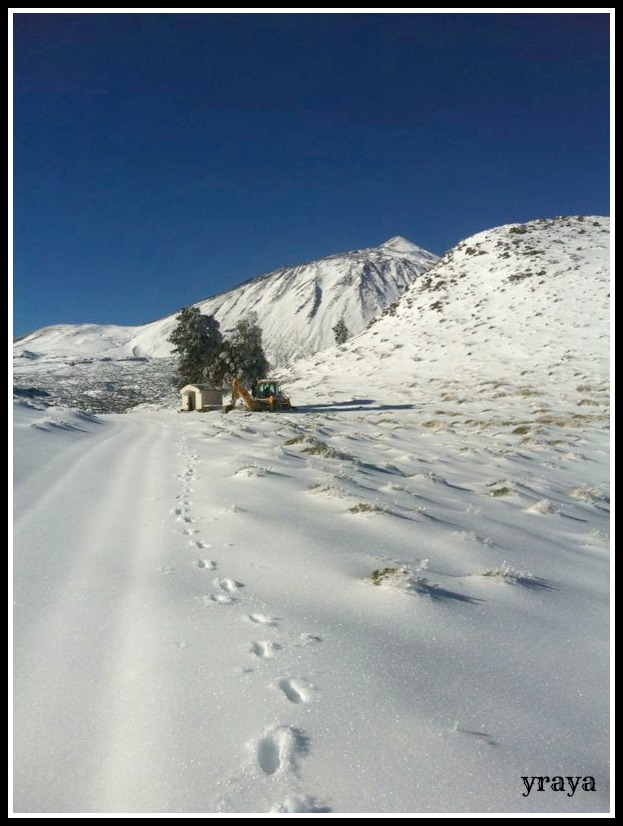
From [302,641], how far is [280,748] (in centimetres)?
90

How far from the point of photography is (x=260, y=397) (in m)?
32.8

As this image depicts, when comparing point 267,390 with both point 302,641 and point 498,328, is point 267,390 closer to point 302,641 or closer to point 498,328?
point 302,641

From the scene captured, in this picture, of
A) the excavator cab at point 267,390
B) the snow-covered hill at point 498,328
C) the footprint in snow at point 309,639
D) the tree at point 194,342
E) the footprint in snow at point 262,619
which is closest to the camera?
the footprint in snow at point 309,639

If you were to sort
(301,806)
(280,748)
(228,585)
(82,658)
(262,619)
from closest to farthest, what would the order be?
1. (301,806)
2. (280,748)
3. (82,658)
4. (262,619)
5. (228,585)

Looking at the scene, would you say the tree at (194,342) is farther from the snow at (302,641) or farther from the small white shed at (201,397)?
the snow at (302,641)

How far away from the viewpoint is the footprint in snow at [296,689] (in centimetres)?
278

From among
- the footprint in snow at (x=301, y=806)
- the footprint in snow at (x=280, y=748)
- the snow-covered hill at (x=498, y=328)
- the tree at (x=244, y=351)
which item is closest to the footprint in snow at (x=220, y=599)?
the footprint in snow at (x=280, y=748)

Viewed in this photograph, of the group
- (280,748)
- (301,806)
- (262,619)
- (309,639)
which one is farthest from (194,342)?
(301,806)

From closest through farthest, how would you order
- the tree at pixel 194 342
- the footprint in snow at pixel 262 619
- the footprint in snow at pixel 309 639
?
1. the footprint in snow at pixel 309 639
2. the footprint in snow at pixel 262 619
3. the tree at pixel 194 342

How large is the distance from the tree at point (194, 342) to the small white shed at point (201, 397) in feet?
12.2

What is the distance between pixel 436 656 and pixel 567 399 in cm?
3118

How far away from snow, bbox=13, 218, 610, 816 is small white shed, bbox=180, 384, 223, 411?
86.4 ft
